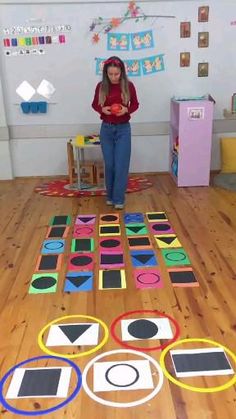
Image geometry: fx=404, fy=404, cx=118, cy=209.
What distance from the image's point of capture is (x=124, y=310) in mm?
2109

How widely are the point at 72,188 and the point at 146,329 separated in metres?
2.59

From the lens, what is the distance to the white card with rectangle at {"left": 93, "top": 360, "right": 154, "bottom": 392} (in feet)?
5.24

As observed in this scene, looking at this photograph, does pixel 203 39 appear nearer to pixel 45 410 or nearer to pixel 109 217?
pixel 109 217

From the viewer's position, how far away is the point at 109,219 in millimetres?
3426

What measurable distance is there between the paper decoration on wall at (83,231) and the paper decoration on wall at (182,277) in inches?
33.0

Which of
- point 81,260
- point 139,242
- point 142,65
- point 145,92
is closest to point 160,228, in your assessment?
point 139,242

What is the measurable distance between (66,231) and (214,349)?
169 cm

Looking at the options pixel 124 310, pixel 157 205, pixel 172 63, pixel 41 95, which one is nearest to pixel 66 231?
pixel 157 205

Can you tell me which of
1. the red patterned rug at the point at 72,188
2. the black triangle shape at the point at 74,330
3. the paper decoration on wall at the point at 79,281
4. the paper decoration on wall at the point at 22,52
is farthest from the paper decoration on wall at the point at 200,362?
the paper decoration on wall at the point at 22,52

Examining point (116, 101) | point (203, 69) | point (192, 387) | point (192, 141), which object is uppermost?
point (203, 69)

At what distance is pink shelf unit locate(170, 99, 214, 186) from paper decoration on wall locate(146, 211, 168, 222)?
90 centimetres

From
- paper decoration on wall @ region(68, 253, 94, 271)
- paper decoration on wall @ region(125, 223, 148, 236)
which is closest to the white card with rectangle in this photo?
paper decoration on wall @ region(68, 253, 94, 271)

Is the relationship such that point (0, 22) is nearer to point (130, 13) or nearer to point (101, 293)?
point (130, 13)

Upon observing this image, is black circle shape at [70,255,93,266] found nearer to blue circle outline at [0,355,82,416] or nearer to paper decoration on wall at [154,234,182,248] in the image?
paper decoration on wall at [154,234,182,248]
